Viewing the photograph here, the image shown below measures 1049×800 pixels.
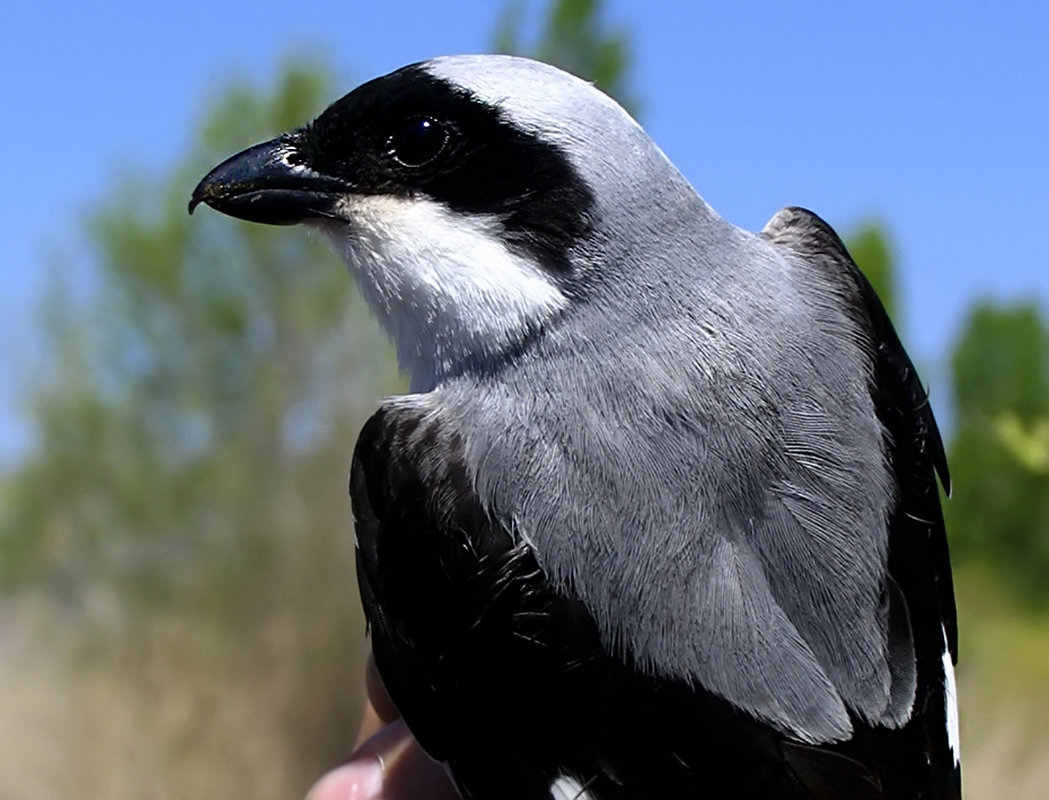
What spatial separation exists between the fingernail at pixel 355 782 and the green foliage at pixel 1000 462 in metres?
4.15

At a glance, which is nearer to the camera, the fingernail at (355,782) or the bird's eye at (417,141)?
the bird's eye at (417,141)

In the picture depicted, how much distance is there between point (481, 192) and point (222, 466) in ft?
21.5

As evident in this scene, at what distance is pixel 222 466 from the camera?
773 cm

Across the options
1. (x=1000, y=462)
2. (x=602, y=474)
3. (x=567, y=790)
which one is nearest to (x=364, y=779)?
(x=567, y=790)

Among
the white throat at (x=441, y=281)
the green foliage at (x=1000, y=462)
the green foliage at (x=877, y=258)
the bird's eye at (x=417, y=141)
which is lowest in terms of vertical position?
the green foliage at (x=1000, y=462)

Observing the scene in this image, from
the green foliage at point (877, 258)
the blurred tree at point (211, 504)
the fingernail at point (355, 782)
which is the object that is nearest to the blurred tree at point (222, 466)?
the blurred tree at point (211, 504)

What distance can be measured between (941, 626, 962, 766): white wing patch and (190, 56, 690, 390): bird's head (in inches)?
35.5

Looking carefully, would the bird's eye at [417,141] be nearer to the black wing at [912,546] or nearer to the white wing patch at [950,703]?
the black wing at [912,546]

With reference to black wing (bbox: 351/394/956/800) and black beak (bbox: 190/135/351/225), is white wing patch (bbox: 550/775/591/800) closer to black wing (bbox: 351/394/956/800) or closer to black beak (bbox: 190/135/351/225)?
black wing (bbox: 351/394/956/800)

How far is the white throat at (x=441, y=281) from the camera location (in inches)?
60.9

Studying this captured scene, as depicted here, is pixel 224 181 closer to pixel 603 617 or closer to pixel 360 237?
pixel 360 237

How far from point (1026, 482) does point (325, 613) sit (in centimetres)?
484

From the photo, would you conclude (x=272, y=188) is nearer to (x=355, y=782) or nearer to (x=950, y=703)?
(x=355, y=782)

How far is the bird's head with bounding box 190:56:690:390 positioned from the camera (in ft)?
5.06
